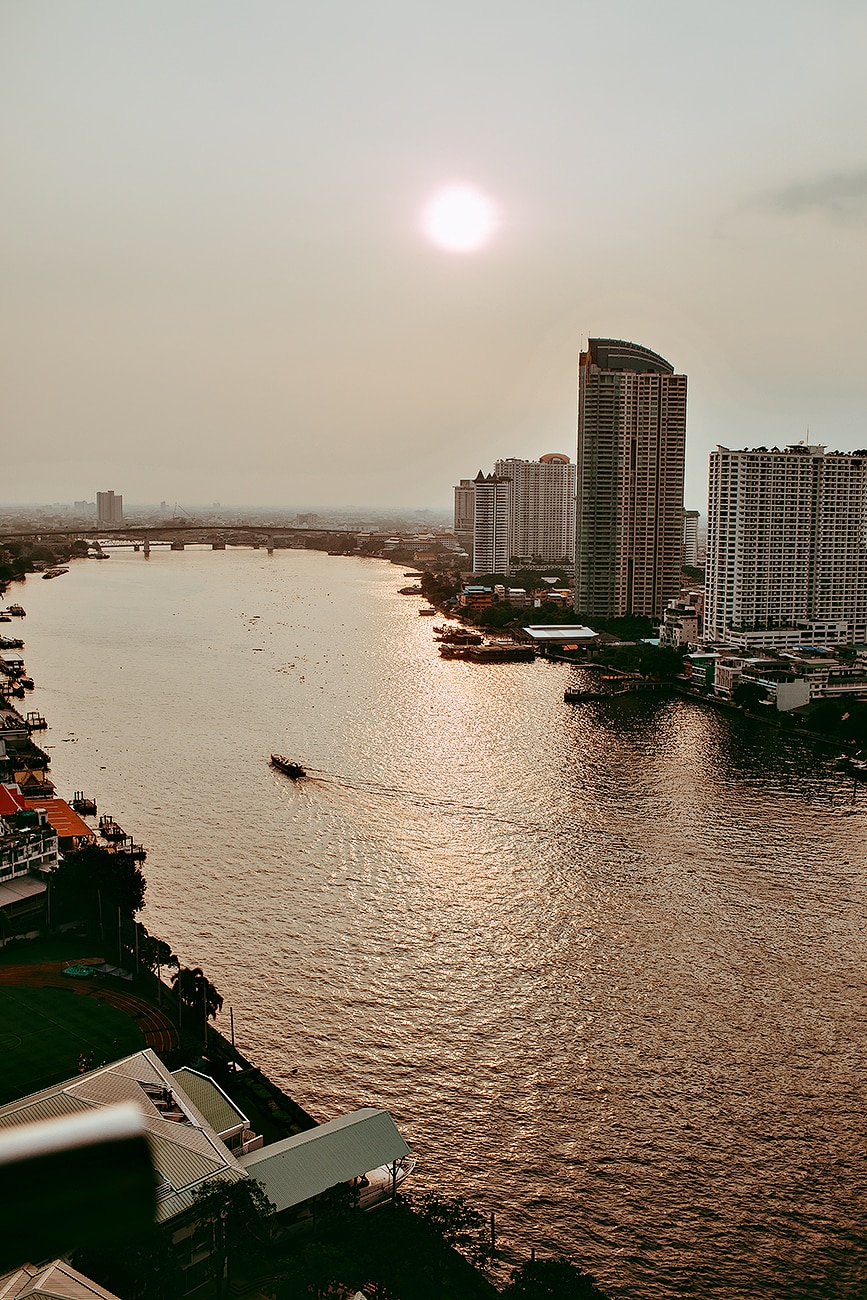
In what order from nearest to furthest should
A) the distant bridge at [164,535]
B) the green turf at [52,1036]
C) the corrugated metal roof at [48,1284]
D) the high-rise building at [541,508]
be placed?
1. the corrugated metal roof at [48,1284]
2. the green turf at [52,1036]
3. the high-rise building at [541,508]
4. the distant bridge at [164,535]

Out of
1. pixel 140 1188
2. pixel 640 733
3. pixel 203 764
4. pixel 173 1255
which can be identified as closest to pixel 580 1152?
pixel 173 1255

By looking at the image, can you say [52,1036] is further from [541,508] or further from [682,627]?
[541,508]

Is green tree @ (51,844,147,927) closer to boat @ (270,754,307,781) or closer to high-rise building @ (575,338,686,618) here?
boat @ (270,754,307,781)

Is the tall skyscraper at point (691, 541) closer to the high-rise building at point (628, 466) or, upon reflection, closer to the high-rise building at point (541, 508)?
the high-rise building at point (541, 508)

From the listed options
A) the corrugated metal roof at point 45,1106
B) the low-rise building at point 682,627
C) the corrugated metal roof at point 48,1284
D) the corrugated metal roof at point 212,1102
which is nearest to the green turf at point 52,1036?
the corrugated metal roof at point 212,1102

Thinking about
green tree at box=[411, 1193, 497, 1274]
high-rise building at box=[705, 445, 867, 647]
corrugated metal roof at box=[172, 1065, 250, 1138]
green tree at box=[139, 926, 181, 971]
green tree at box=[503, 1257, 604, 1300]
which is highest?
high-rise building at box=[705, 445, 867, 647]

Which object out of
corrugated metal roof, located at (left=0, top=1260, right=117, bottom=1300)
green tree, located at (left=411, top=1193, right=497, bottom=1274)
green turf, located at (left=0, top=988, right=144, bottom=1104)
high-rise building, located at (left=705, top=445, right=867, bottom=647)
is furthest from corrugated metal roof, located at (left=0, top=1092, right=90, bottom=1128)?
high-rise building, located at (left=705, top=445, right=867, bottom=647)

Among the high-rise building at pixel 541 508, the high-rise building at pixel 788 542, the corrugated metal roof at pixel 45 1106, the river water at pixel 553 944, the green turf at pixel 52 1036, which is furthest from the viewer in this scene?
the high-rise building at pixel 541 508
